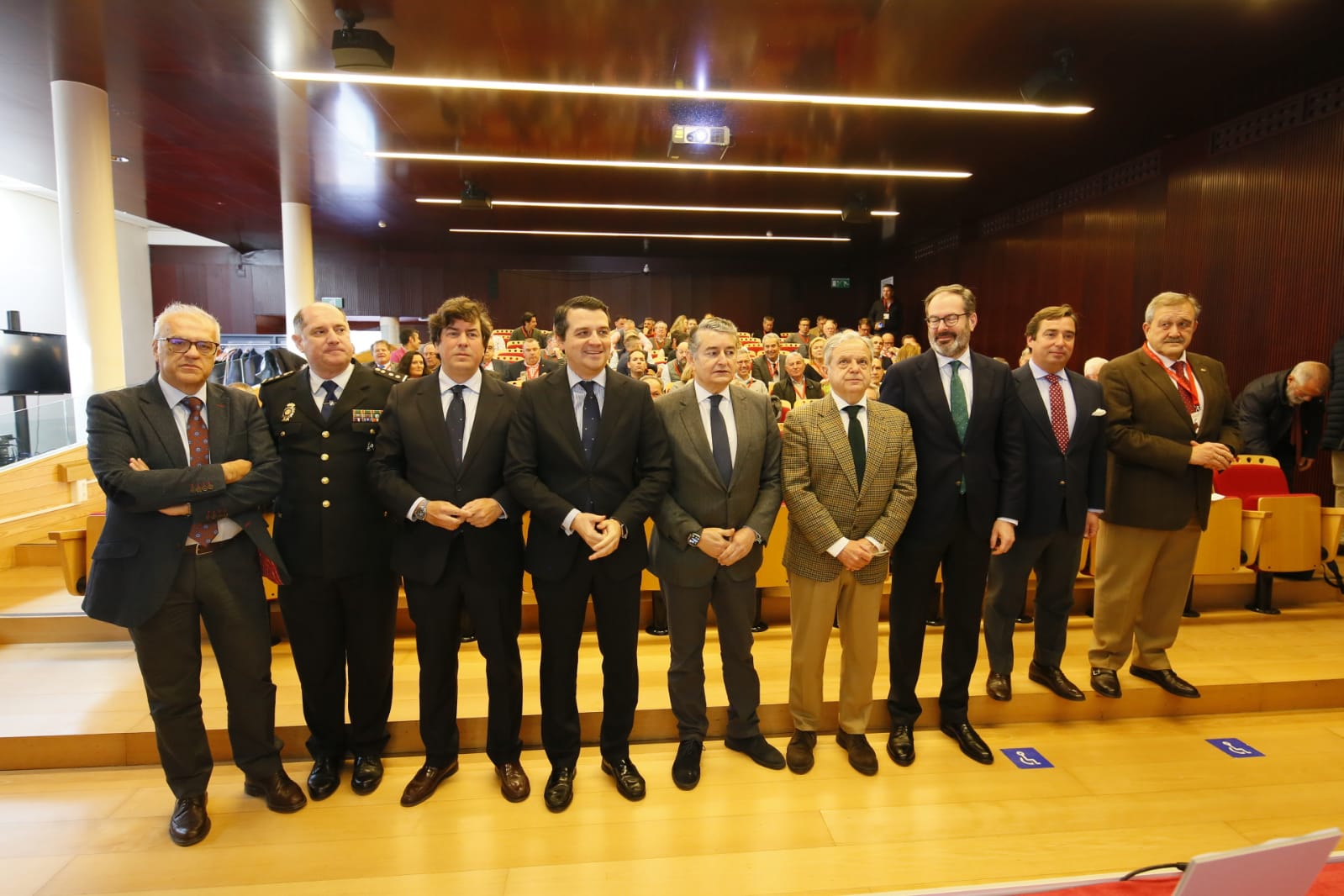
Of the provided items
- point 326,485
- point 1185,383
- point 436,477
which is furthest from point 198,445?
point 1185,383

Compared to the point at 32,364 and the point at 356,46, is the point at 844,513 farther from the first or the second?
the point at 32,364

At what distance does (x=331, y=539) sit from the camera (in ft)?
7.32

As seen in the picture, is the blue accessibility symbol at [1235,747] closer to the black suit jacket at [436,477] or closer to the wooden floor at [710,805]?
the wooden floor at [710,805]

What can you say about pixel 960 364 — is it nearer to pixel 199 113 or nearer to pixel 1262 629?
pixel 1262 629

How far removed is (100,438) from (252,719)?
0.98 meters

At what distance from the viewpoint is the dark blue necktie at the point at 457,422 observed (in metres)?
2.26

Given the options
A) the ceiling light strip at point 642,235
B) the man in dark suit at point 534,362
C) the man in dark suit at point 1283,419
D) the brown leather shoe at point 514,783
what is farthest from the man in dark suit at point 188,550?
the ceiling light strip at point 642,235

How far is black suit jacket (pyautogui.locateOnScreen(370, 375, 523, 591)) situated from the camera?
221 cm

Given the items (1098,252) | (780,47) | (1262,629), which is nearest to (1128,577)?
(1262,629)

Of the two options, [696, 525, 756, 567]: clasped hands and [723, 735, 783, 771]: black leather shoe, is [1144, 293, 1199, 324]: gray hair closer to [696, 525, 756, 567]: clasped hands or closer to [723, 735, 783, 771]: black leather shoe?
[696, 525, 756, 567]: clasped hands

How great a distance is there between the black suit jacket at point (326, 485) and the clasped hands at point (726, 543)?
3.51 ft

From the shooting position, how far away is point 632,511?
7.29 feet

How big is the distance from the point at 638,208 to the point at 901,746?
814 centimetres

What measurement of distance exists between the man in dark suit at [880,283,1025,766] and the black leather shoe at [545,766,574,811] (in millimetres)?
1184
